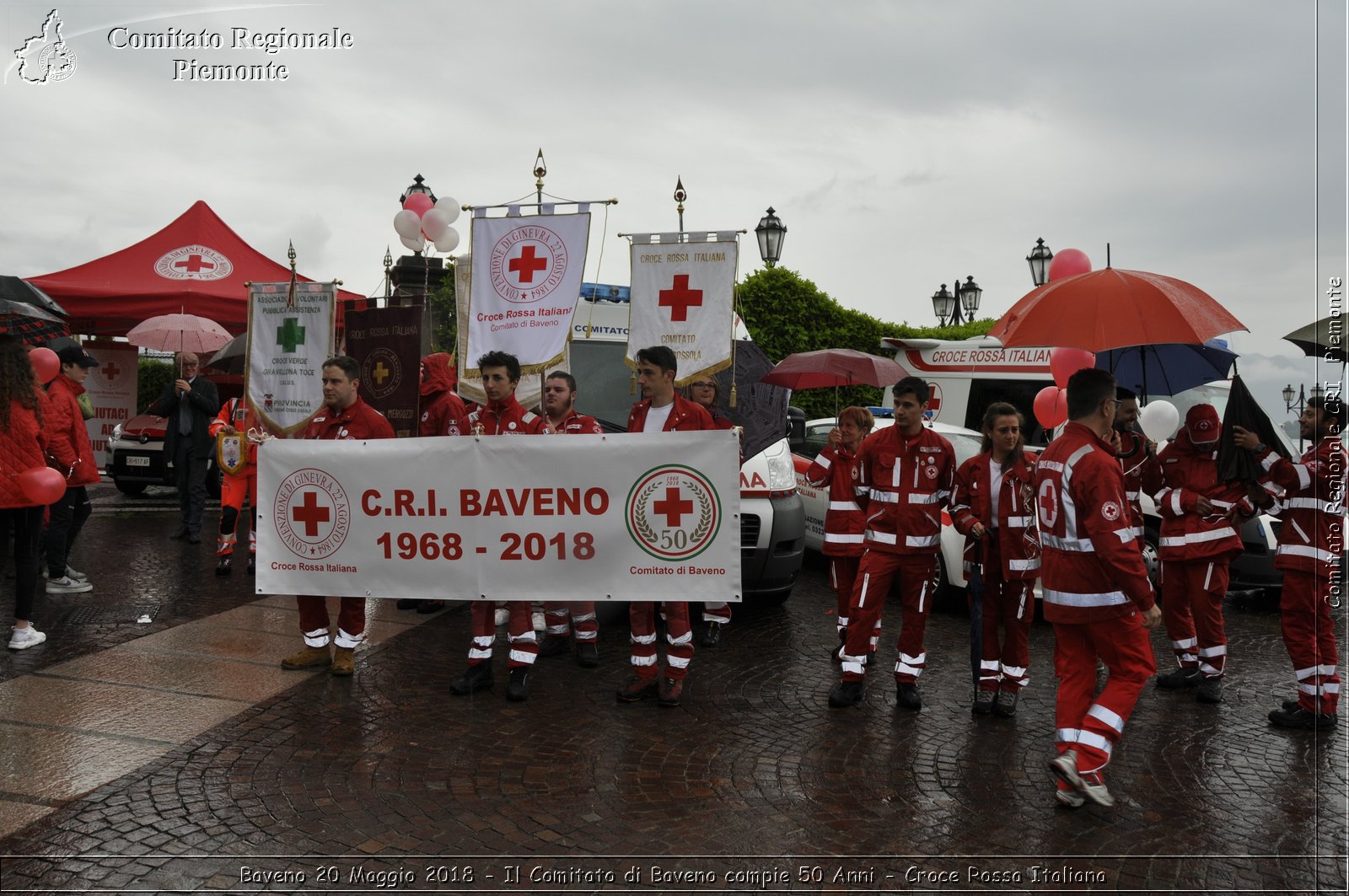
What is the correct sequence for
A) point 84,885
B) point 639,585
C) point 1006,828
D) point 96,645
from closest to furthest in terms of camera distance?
point 84,885 → point 1006,828 → point 639,585 → point 96,645

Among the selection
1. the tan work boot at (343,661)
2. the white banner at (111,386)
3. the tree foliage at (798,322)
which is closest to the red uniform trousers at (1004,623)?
the tan work boot at (343,661)

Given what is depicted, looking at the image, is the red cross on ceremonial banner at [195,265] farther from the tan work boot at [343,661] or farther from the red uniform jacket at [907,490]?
the red uniform jacket at [907,490]

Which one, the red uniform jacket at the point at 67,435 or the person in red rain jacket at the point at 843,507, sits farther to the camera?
the red uniform jacket at the point at 67,435

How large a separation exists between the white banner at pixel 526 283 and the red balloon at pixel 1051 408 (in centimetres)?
425

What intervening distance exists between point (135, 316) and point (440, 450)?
11156 millimetres

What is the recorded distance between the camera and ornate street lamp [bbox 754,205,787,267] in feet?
47.6

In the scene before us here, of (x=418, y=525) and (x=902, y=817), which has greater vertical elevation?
(x=418, y=525)

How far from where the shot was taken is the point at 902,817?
4.27 meters

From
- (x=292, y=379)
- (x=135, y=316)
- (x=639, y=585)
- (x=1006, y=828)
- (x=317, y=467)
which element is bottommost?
(x=1006, y=828)

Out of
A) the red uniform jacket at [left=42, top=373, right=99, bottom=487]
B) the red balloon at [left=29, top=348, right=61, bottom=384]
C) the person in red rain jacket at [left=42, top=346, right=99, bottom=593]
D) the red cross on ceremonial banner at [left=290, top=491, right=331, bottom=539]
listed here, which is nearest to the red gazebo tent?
the person in red rain jacket at [left=42, top=346, right=99, bottom=593]

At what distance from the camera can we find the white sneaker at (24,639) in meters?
6.49

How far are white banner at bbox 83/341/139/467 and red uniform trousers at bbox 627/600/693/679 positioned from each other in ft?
44.1

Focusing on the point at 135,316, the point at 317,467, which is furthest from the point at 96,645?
the point at 135,316

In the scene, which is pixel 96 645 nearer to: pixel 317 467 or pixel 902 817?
pixel 317 467
